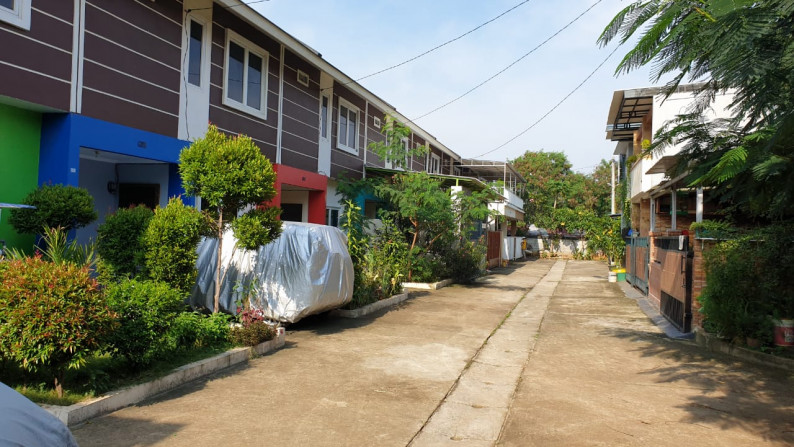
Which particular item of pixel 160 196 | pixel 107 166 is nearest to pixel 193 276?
pixel 160 196

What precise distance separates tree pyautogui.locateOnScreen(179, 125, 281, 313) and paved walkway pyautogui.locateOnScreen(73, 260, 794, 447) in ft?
5.51

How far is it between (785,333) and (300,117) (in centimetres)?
1107

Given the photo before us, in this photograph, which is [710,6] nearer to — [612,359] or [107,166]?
[612,359]

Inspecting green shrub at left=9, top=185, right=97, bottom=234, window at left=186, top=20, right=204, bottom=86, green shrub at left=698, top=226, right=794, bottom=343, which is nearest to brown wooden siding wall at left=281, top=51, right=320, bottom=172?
window at left=186, top=20, right=204, bottom=86

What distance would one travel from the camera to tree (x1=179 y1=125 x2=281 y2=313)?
692cm

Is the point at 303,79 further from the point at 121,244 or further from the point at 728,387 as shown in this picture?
the point at 728,387

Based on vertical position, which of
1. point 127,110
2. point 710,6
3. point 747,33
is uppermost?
point 127,110

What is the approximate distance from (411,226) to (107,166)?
334 inches

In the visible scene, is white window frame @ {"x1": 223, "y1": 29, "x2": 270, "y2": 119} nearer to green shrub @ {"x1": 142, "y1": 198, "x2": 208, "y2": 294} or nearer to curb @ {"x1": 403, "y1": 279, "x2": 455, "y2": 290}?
green shrub @ {"x1": 142, "y1": 198, "x2": 208, "y2": 294}

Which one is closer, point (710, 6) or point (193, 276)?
point (710, 6)

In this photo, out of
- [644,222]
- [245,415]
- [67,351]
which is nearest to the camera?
[67,351]

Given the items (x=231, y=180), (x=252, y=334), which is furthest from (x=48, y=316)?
(x=231, y=180)

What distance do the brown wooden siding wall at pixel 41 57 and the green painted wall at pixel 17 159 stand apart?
0.48m

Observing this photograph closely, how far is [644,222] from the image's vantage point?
20812 mm
